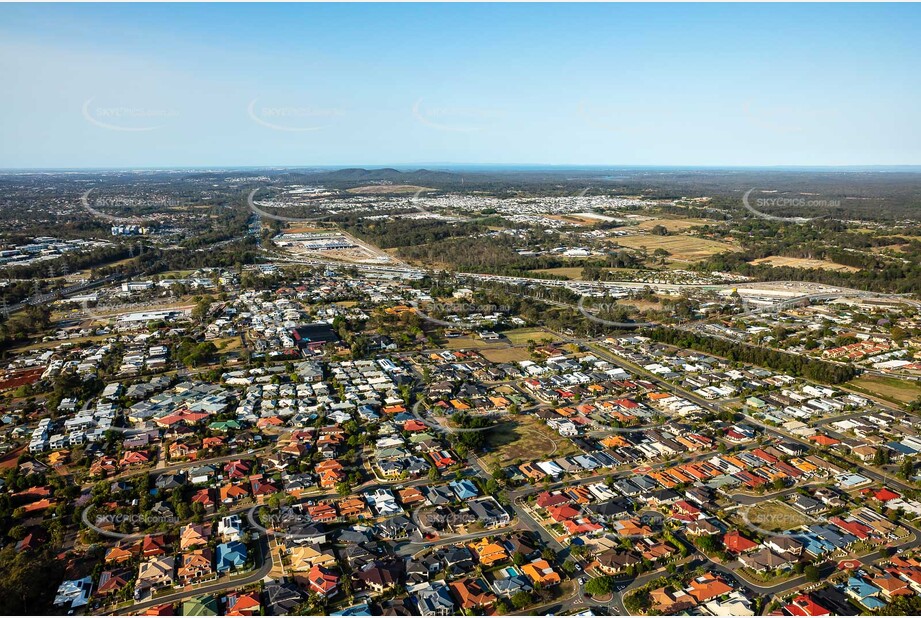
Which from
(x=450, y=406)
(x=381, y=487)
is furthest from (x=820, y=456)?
(x=381, y=487)

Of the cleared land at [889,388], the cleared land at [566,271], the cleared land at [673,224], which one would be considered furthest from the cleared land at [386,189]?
the cleared land at [889,388]

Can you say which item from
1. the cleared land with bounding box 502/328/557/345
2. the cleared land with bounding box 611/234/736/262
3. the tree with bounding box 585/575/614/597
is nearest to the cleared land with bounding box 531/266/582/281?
the cleared land with bounding box 611/234/736/262

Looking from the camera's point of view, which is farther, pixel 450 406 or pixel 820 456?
pixel 450 406

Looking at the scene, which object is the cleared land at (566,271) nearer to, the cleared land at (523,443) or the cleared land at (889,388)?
the cleared land at (889,388)

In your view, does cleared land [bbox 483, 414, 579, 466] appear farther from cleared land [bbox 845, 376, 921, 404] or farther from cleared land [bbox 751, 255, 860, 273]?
cleared land [bbox 751, 255, 860, 273]

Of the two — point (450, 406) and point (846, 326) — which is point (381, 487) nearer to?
point (450, 406)

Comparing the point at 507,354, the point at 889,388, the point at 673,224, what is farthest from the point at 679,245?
the point at 507,354
